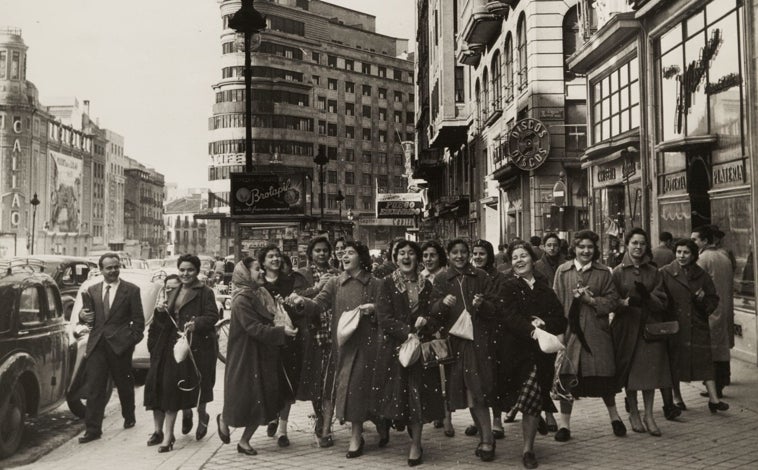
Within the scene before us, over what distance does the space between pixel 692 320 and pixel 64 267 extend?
6.90m

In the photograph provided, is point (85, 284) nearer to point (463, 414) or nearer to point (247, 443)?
point (247, 443)

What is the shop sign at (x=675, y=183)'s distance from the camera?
14.2 metres

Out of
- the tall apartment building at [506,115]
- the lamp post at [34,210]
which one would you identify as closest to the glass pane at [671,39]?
the tall apartment building at [506,115]

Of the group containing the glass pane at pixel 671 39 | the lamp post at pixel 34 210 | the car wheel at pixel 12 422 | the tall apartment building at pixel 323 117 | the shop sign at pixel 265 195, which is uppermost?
the tall apartment building at pixel 323 117

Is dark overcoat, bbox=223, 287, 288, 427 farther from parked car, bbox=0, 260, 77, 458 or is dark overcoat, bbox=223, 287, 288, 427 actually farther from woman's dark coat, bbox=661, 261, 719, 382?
woman's dark coat, bbox=661, 261, 719, 382

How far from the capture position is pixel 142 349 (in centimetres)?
1073

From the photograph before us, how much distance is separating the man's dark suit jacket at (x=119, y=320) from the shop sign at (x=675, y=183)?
35.0 ft

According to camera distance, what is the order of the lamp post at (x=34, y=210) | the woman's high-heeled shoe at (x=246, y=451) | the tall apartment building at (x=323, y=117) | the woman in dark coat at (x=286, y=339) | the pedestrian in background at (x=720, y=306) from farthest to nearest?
the tall apartment building at (x=323, y=117) < the pedestrian in background at (x=720, y=306) < the woman in dark coat at (x=286, y=339) < the woman's high-heeled shoe at (x=246, y=451) < the lamp post at (x=34, y=210)

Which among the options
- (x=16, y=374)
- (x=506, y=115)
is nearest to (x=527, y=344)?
(x=16, y=374)

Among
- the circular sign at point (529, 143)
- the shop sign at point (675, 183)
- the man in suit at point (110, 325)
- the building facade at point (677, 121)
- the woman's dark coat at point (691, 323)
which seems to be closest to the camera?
the man in suit at point (110, 325)

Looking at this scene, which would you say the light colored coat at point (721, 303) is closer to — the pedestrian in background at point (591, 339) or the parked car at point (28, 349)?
the pedestrian in background at point (591, 339)

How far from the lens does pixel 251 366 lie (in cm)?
693

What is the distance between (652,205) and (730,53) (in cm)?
445

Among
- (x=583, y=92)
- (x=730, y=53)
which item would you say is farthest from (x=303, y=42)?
(x=730, y=53)
